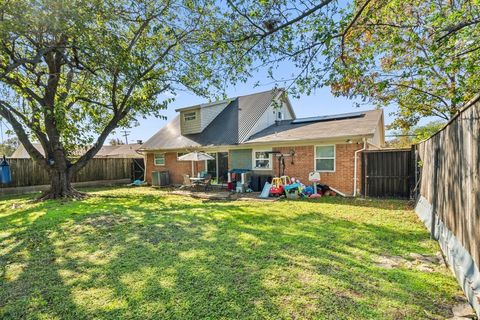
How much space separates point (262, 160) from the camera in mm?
12445

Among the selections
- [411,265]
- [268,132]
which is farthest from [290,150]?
[411,265]

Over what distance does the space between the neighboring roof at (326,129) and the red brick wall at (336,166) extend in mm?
549

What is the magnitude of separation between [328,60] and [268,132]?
855 cm

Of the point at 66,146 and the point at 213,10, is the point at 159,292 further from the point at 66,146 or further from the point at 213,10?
the point at 66,146

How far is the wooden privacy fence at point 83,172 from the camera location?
13095mm

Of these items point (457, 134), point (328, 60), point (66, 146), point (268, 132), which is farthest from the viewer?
point (268, 132)

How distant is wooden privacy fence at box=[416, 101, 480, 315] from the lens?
2607mm

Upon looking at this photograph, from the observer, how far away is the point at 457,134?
337 centimetres

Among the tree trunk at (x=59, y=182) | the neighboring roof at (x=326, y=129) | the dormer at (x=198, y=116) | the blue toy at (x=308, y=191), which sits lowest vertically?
the blue toy at (x=308, y=191)

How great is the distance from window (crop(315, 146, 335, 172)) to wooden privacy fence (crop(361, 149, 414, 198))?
125 cm

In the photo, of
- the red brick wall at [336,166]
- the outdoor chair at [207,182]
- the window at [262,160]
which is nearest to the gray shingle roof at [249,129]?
the red brick wall at [336,166]

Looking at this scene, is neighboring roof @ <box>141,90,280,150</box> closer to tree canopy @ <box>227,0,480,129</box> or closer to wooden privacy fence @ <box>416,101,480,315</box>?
tree canopy @ <box>227,0,480,129</box>

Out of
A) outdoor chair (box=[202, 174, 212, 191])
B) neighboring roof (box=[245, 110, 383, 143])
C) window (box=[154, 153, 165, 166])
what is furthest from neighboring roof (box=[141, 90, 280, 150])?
outdoor chair (box=[202, 174, 212, 191])

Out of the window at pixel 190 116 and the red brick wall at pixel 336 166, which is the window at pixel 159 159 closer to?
the window at pixel 190 116
